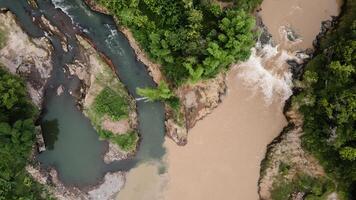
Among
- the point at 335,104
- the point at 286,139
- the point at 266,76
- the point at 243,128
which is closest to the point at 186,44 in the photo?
the point at 266,76

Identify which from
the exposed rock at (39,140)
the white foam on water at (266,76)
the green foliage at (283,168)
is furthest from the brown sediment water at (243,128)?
the exposed rock at (39,140)

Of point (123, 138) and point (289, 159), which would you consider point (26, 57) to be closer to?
point (123, 138)

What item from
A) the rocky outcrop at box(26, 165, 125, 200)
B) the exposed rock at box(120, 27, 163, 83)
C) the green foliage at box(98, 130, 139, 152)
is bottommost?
the rocky outcrop at box(26, 165, 125, 200)

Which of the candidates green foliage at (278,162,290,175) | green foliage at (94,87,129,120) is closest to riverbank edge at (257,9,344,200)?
green foliage at (278,162,290,175)

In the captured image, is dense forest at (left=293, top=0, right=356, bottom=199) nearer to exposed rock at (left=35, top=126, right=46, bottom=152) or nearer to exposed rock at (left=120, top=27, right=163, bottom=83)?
exposed rock at (left=120, top=27, right=163, bottom=83)

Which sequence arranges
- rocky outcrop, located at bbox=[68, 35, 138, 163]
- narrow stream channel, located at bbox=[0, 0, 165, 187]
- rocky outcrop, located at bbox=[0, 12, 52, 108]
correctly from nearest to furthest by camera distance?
rocky outcrop, located at bbox=[0, 12, 52, 108] → rocky outcrop, located at bbox=[68, 35, 138, 163] → narrow stream channel, located at bbox=[0, 0, 165, 187]

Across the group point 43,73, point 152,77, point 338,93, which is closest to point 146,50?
point 152,77

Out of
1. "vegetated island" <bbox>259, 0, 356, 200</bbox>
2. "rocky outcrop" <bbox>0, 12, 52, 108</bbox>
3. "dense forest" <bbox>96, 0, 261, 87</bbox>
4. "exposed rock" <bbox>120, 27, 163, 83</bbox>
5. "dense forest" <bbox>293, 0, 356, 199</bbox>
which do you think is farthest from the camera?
"exposed rock" <bbox>120, 27, 163, 83</bbox>
